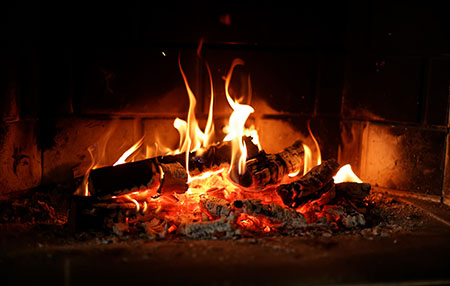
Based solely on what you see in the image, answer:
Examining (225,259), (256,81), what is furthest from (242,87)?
(225,259)

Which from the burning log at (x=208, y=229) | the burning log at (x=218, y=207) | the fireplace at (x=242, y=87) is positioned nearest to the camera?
the burning log at (x=208, y=229)

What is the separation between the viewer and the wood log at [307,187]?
10.6ft

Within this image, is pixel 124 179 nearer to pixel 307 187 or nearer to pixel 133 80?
pixel 133 80

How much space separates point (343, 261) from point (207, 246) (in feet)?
2.18

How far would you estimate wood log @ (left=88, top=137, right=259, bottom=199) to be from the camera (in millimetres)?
3035

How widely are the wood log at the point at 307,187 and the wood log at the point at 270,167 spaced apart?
17 cm

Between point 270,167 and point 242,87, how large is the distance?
0.79 metres

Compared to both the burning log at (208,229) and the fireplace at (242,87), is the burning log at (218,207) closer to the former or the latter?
the burning log at (208,229)

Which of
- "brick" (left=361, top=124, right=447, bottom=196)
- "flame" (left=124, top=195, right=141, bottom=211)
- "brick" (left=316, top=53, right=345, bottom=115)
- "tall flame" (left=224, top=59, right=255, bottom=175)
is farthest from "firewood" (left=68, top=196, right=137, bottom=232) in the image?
"brick" (left=361, top=124, right=447, bottom=196)

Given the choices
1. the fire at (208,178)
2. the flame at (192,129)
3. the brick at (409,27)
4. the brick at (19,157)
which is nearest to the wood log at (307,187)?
the fire at (208,178)

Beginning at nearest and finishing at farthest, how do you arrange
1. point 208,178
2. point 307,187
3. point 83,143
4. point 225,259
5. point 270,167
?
1. point 225,259
2. point 307,187
3. point 270,167
4. point 208,178
5. point 83,143

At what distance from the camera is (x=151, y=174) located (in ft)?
10.3

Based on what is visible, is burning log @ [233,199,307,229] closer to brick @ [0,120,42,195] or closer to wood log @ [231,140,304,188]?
wood log @ [231,140,304,188]

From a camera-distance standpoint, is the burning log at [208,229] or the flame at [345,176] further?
the flame at [345,176]
